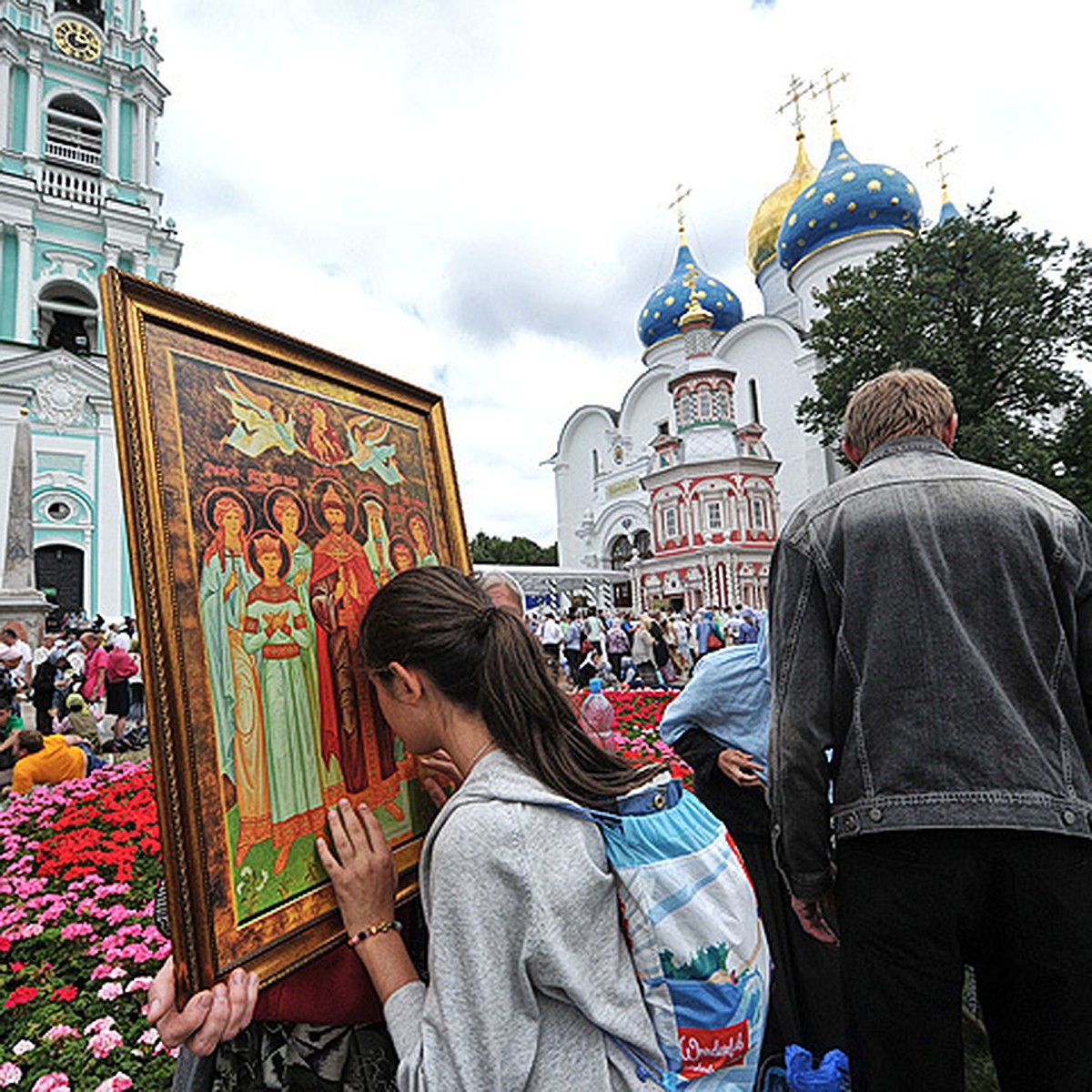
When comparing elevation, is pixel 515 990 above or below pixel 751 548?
below

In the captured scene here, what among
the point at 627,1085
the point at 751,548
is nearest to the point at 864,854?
the point at 627,1085

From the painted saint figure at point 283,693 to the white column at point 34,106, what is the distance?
29402 millimetres

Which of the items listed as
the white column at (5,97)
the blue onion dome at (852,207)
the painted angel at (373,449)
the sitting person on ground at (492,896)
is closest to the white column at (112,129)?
the white column at (5,97)

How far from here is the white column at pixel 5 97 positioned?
2272 centimetres

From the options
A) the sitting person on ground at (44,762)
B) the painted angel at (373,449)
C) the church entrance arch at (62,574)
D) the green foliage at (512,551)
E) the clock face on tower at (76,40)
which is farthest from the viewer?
the green foliage at (512,551)

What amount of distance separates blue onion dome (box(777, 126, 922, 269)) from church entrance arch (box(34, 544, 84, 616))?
27.6 m

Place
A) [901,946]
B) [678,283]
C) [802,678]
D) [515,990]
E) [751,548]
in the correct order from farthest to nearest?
[678,283] < [751,548] < [802,678] < [901,946] < [515,990]

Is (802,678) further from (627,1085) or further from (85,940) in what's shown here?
(85,940)

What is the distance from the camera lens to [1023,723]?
1.57 metres

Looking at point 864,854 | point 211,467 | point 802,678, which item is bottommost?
point 864,854

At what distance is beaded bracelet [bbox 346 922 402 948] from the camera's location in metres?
1.18

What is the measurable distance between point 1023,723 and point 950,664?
0.19 m

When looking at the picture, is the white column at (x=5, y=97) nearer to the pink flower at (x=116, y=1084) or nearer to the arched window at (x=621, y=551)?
the arched window at (x=621, y=551)

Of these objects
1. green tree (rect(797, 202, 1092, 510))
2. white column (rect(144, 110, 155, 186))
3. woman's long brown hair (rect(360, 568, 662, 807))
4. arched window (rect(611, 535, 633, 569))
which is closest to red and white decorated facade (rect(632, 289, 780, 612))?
arched window (rect(611, 535, 633, 569))
